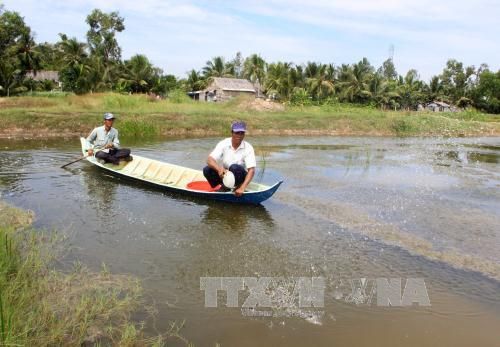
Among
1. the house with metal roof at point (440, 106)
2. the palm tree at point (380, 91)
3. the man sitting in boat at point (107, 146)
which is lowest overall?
the man sitting in boat at point (107, 146)

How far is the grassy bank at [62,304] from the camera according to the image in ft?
9.29

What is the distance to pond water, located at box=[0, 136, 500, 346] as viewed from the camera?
356 centimetres

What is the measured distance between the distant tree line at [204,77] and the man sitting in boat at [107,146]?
2465cm

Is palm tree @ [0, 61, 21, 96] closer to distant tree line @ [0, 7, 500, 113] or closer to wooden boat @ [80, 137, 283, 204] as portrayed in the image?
distant tree line @ [0, 7, 500, 113]

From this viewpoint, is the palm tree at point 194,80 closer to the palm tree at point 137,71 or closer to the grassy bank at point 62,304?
the palm tree at point 137,71

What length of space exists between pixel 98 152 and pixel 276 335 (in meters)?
7.15

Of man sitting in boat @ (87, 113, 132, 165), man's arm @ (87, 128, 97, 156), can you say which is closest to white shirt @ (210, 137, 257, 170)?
man sitting in boat @ (87, 113, 132, 165)

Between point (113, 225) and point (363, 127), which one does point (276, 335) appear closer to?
point (113, 225)

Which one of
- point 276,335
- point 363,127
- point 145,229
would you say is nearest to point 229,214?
point 145,229

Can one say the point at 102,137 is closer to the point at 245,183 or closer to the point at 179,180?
the point at 179,180

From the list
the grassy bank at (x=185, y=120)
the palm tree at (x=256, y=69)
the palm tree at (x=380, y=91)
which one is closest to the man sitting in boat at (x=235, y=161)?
the grassy bank at (x=185, y=120)

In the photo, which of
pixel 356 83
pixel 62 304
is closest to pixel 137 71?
pixel 356 83

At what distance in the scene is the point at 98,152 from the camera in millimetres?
9398

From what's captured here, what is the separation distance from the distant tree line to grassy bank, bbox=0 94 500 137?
799 cm
